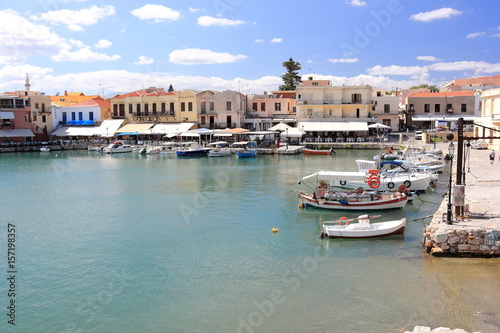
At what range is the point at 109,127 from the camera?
66812mm

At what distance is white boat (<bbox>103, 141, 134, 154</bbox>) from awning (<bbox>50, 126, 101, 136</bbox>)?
7478 millimetres

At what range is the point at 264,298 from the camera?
1234cm

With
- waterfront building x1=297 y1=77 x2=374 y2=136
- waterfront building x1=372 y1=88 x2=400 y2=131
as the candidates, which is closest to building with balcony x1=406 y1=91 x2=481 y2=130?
waterfront building x1=372 y1=88 x2=400 y2=131

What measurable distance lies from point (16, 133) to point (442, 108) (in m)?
58.9

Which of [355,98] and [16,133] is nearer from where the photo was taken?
[355,98]

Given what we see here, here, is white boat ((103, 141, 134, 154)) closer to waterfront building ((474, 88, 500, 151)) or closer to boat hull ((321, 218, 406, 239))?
waterfront building ((474, 88, 500, 151))

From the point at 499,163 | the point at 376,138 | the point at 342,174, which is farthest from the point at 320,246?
the point at 376,138

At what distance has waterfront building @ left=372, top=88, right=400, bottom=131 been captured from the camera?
60938mm

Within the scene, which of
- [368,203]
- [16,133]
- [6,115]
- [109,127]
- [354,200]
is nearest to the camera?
[368,203]

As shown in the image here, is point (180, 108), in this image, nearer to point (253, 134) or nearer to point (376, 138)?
point (253, 134)

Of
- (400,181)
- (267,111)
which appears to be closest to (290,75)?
(267,111)

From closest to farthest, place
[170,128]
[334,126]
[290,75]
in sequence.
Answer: [334,126]
[170,128]
[290,75]

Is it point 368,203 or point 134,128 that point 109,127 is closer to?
point 134,128

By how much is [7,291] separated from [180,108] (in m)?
52.6
